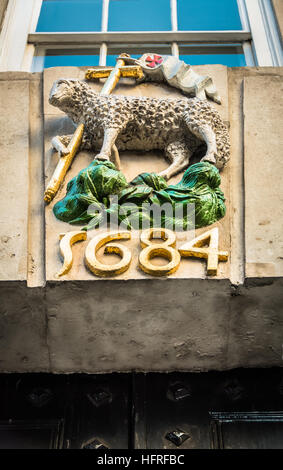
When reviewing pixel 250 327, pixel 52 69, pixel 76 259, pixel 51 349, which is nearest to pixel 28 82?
pixel 52 69

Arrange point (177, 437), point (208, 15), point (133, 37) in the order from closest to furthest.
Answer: point (177, 437)
point (133, 37)
point (208, 15)

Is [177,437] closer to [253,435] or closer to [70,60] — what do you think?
[253,435]

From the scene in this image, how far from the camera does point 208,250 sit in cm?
473

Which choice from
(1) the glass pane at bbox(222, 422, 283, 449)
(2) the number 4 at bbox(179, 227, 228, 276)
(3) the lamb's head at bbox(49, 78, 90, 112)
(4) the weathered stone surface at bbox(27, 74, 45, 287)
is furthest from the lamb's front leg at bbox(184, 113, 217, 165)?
(1) the glass pane at bbox(222, 422, 283, 449)

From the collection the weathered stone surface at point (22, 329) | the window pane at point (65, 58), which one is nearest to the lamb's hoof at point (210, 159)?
the weathered stone surface at point (22, 329)

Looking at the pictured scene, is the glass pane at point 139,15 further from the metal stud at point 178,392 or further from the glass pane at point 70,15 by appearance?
the metal stud at point 178,392

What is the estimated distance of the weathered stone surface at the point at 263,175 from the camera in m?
4.80

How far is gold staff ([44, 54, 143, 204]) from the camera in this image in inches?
203

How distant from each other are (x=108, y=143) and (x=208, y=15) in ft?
10.8

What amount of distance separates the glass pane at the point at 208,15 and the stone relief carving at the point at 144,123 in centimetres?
252

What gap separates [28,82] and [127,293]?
88.5 inches

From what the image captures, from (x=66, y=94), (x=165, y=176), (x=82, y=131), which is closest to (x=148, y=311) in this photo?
(x=165, y=176)

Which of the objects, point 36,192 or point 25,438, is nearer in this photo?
point 25,438

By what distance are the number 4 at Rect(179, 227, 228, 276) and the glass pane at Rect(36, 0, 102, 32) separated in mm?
3867
